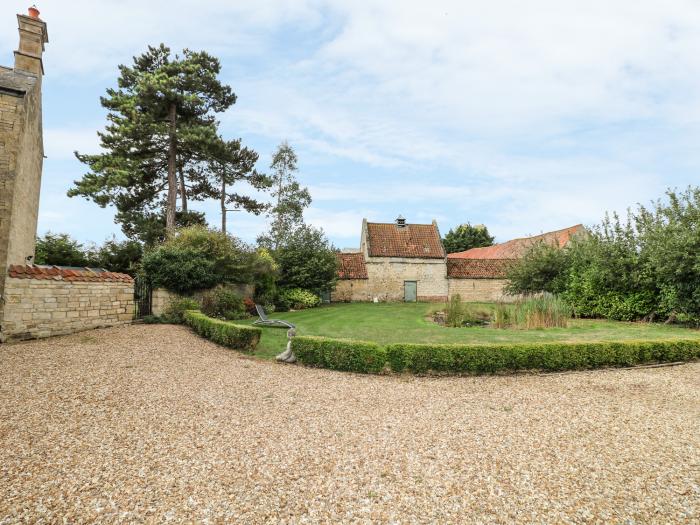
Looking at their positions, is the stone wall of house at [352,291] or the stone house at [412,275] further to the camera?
the stone house at [412,275]

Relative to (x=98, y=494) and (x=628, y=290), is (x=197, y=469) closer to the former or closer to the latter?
(x=98, y=494)

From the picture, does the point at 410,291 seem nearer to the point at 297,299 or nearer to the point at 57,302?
the point at 297,299

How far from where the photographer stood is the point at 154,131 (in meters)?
18.8

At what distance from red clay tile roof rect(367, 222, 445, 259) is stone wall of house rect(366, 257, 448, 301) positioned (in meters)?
0.45

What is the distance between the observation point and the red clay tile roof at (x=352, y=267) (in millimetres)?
27170

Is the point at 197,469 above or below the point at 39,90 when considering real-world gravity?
below

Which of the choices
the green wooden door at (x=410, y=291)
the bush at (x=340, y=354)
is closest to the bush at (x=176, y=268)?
the bush at (x=340, y=354)

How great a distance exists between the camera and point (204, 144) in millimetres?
19516

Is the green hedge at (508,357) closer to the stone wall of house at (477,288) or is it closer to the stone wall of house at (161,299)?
the stone wall of house at (161,299)

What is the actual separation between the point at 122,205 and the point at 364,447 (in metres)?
20.9

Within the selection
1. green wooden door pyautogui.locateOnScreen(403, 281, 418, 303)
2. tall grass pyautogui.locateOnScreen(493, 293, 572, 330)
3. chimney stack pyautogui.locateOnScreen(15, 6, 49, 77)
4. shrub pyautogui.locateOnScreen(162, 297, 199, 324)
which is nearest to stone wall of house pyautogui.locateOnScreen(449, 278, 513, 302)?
green wooden door pyautogui.locateOnScreen(403, 281, 418, 303)

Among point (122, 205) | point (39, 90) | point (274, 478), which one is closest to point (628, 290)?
point (274, 478)

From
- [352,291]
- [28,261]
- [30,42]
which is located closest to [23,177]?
[28,261]

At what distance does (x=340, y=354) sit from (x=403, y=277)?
803 inches
